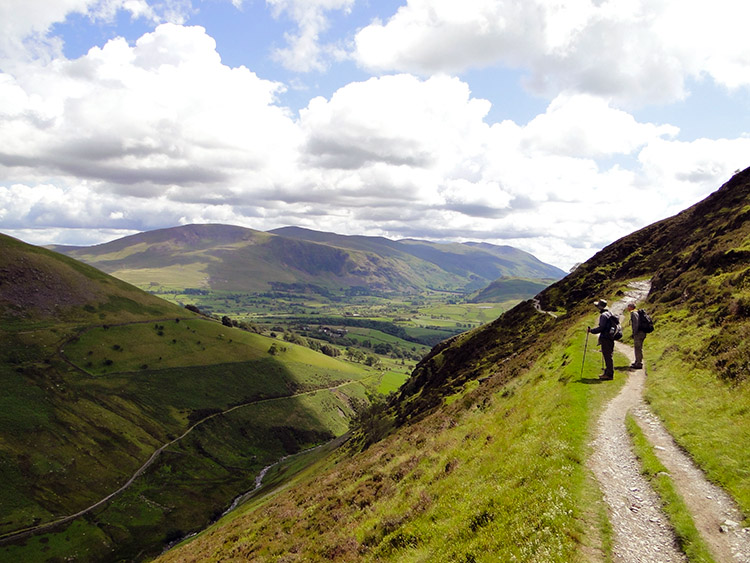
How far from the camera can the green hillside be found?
105812 mm

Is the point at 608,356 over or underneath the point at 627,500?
over

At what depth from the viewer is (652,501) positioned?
13.4m

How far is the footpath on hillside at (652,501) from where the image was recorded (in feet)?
35.2

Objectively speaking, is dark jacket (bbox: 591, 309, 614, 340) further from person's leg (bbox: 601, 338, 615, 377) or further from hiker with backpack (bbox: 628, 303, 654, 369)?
hiker with backpack (bbox: 628, 303, 654, 369)

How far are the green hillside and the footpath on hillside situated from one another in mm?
127831

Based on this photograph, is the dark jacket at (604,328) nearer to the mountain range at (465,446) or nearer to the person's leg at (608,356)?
the person's leg at (608,356)

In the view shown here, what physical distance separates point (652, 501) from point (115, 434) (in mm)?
173854

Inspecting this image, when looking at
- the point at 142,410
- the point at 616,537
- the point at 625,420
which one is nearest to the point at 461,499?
the point at 616,537

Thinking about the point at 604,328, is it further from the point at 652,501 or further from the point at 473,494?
the point at 473,494

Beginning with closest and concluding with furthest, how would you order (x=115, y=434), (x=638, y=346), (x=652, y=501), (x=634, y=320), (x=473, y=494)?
1. (x=652, y=501)
2. (x=473, y=494)
3. (x=634, y=320)
4. (x=638, y=346)
5. (x=115, y=434)

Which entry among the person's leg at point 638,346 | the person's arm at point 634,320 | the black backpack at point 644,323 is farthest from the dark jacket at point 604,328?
the person's leg at point 638,346

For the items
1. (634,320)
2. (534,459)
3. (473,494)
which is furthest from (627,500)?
(634,320)

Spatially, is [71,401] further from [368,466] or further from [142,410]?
[368,466]

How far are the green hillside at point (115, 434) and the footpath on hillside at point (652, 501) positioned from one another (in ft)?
419
